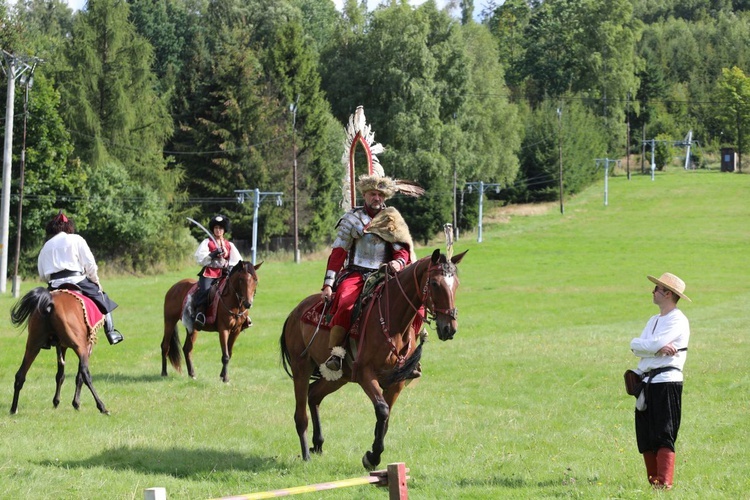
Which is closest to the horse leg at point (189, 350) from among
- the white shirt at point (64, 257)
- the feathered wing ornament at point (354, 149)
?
the white shirt at point (64, 257)

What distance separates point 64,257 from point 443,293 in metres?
7.32

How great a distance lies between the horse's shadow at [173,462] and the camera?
1017 cm

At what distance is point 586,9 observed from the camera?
123 meters

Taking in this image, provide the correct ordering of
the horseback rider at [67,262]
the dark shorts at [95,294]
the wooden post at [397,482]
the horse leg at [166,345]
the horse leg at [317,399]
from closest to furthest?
Answer: the wooden post at [397,482]
the horse leg at [317,399]
the horseback rider at [67,262]
the dark shorts at [95,294]
the horse leg at [166,345]

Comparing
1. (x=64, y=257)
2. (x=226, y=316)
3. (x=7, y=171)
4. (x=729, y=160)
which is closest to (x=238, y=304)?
(x=226, y=316)

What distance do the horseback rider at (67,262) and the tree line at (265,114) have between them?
42.2 metres

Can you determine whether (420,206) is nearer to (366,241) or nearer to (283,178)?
(283,178)

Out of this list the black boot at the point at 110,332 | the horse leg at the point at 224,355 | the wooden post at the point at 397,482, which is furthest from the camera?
the horse leg at the point at 224,355

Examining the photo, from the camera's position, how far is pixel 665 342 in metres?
8.84

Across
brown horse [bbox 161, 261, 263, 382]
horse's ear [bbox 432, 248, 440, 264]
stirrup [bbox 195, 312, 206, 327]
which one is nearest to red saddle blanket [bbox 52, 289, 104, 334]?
brown horse [bbox 161, 261, 263, 382]

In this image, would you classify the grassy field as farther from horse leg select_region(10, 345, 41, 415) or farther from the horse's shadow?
horse leg select_region(10, 345, 41, 415)

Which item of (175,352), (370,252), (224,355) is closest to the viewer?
(370,252)

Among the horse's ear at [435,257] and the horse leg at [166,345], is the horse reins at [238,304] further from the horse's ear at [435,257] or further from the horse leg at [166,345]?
the horse's ear at [435,257]

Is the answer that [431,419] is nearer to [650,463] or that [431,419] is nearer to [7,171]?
[650,463]
